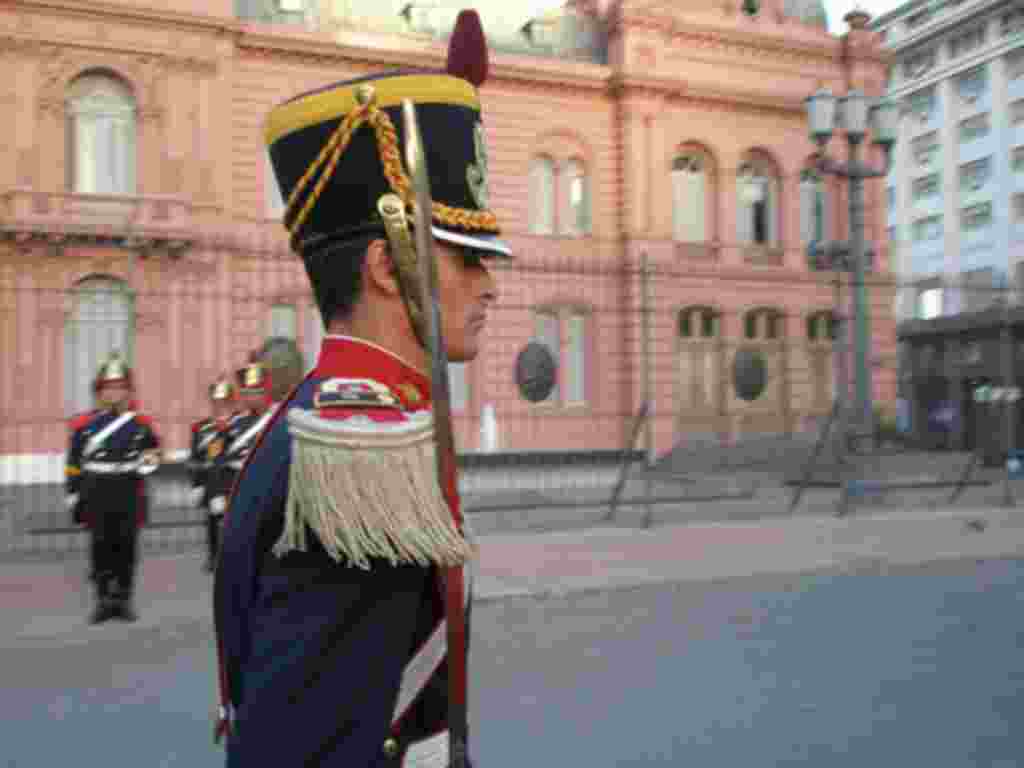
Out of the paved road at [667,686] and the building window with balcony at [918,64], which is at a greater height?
the building window with balcony at [918,64]

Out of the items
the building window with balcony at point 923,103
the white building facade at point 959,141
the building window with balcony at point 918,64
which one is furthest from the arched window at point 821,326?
the building window with balcony at point 918,64

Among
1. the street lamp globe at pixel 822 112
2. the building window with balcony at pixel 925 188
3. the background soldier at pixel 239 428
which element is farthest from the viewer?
the building window with balcony at pixel 925 188

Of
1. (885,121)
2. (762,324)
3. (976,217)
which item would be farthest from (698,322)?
(976,217)

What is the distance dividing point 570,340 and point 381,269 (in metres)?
22.0

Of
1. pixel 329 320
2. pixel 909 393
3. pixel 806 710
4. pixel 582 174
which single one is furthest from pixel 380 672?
pixel 909 393

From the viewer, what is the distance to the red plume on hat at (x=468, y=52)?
158 centimetres

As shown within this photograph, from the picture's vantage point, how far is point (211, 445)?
8344mm

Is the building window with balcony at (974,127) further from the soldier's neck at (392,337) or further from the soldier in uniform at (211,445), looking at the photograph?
the soldier's neck at (392,337)

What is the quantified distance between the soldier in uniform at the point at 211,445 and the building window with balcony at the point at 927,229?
157ft

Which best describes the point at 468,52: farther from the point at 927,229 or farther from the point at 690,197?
the point at 927,229

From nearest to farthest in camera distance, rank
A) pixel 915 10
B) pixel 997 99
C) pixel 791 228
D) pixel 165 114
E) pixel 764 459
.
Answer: pixel 764 459, pixel 165 114, pixel 791 228, pixel 997 99, pixel 915 10

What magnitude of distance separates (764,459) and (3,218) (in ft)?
48.8

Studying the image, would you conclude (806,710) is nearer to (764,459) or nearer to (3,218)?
(764,459)

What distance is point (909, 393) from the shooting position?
3253cm
